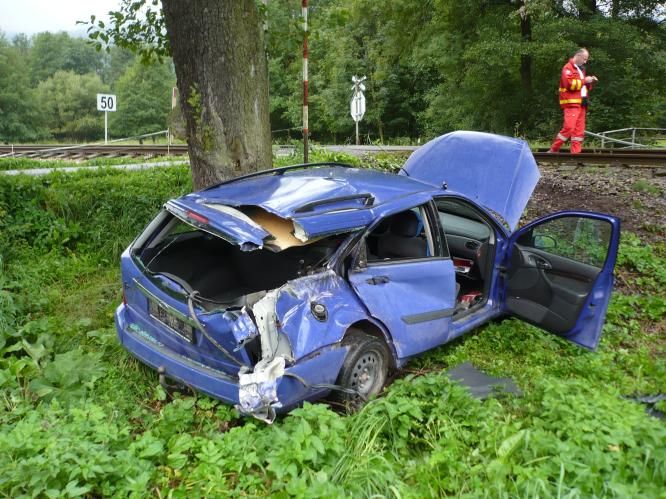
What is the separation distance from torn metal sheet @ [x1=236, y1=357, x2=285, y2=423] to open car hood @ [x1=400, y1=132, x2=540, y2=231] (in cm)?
289

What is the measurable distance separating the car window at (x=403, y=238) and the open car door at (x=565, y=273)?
0.94 m

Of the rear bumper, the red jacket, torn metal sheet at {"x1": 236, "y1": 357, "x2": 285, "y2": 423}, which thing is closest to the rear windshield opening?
the rear bumper

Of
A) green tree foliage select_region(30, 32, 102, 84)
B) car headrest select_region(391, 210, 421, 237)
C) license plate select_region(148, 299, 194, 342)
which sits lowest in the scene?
license plate select_region(148, 299, 194, 342)

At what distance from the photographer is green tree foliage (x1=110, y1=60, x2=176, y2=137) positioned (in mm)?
55281

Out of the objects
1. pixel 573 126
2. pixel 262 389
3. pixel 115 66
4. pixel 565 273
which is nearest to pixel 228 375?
pixel 262 389

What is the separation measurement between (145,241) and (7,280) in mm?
2248

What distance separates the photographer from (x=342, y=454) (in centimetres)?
283

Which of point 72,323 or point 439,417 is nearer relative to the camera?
point 439,417

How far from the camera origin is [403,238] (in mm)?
4207

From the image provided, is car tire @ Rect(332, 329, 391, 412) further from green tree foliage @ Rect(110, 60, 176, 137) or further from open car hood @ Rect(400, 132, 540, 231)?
green tree foliage @ Rect(110, 60, 176, 137)

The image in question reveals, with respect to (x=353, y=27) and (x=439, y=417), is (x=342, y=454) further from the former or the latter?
(x=353, y=27)

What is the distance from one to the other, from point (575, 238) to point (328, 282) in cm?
211

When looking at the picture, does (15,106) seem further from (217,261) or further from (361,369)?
(361,369)

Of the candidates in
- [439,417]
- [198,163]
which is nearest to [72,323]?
[198,163]
